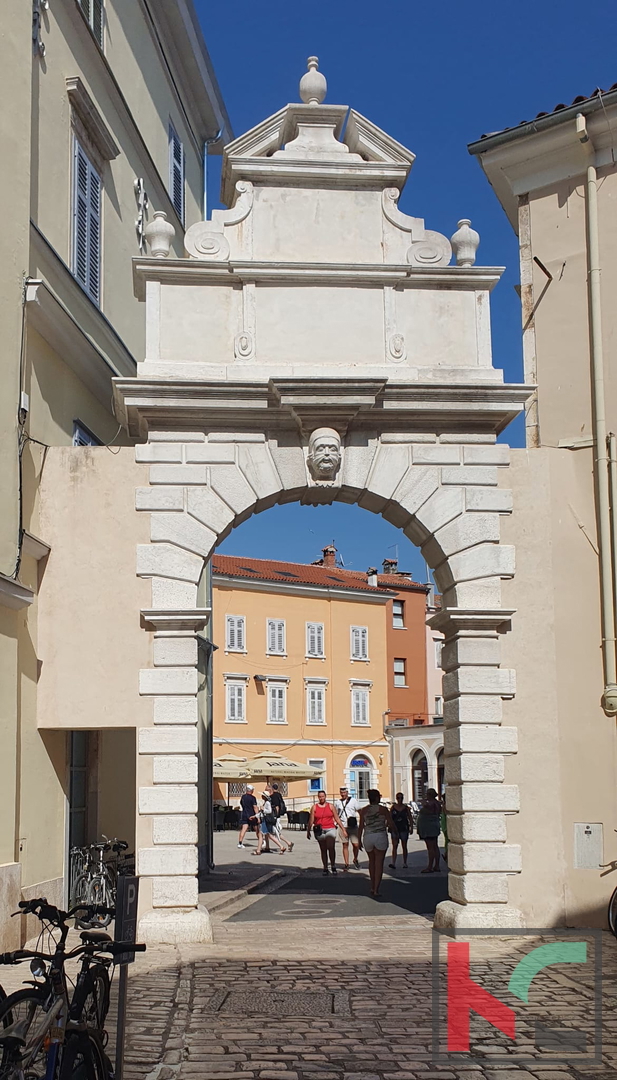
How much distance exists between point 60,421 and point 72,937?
5615mm

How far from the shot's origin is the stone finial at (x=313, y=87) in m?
13.6

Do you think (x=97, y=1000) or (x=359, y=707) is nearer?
(x=97, y=1000)

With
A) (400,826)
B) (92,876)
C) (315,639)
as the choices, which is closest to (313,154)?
(92,876)

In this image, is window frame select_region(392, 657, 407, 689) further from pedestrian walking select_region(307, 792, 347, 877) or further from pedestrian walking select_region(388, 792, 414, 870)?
pedestrian walking select_region(307, 792, 347, 877)

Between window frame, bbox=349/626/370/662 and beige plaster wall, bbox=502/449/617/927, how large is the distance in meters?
40.6

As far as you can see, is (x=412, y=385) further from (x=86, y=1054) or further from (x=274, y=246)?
(x=86, y=1054)

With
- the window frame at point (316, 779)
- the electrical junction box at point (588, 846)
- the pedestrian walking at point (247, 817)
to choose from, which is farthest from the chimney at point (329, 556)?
the electrical junction box at point (588, 846)

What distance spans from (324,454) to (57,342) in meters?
3.26

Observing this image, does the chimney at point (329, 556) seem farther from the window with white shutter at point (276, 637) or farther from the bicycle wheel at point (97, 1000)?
the bicycle wheel at point (97, 1000)

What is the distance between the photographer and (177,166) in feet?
70.8

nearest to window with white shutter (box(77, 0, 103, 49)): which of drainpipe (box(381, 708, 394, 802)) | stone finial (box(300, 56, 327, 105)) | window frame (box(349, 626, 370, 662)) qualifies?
stone finial (box(300, 56, 327, 105))

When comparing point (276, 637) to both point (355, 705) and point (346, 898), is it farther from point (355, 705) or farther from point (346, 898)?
point (346, 898)

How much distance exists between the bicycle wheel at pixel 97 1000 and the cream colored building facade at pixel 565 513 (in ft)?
20.3

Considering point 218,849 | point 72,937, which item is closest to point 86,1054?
point 72,937
